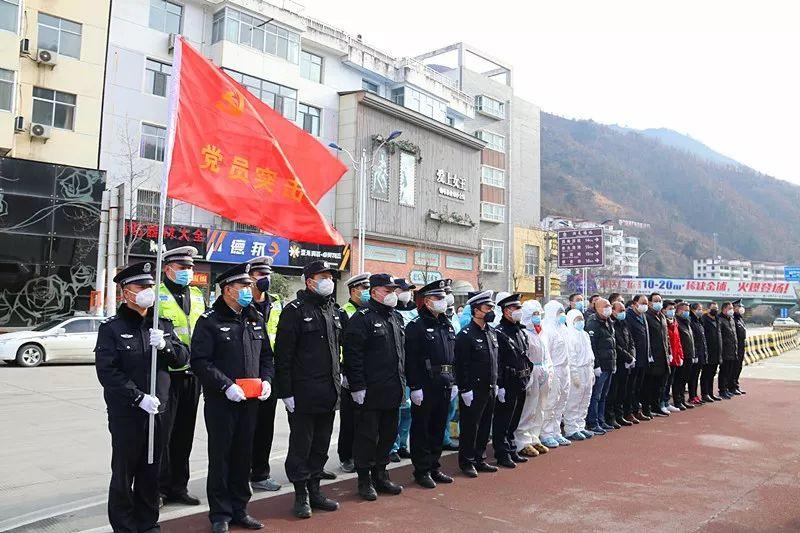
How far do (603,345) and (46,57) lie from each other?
21864 mm

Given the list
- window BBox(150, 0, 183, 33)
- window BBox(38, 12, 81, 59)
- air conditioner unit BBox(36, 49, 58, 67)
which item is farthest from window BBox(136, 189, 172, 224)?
window BBox(150, 0, 183, 33)

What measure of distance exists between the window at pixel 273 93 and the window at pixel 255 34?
4.37 ft

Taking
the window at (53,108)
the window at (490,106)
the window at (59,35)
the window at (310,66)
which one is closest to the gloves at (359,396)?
the window at (53,108)

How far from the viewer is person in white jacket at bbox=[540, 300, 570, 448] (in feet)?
26.8

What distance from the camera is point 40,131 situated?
22.3 meters

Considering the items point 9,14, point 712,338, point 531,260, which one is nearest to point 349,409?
point 712,338

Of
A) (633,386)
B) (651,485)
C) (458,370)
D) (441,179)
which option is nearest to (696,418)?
(633,386)

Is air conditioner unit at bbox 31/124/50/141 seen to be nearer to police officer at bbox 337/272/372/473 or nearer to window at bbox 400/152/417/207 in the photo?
window at bbox 400/152/417/207

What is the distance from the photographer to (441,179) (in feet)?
126

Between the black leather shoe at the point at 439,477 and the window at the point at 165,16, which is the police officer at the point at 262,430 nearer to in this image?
the black leather shoe at the point at 439,477

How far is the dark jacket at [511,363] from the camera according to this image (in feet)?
23.5

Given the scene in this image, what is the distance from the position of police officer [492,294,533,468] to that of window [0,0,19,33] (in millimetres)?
22134

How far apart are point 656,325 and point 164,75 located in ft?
71.9

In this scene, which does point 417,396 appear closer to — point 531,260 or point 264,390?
point 264,390
